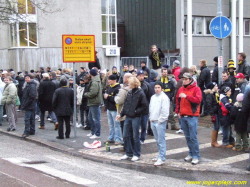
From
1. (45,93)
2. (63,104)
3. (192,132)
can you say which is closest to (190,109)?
(192,132)

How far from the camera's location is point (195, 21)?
30.6m

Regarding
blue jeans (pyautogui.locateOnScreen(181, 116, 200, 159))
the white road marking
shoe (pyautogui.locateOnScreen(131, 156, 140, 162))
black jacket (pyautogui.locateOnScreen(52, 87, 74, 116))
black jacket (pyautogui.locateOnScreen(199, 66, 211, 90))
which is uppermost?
black jacket (pyautogui.locateOnScreen(199, 66, 211, 90))

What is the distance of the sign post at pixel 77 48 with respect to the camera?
36.9ft

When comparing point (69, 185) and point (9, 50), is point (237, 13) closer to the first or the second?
point (9, 50)

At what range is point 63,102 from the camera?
38.0ft

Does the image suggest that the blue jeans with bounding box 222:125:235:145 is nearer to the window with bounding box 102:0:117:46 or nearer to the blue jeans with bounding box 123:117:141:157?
the blue jeans with bounding box 123:117:141:157

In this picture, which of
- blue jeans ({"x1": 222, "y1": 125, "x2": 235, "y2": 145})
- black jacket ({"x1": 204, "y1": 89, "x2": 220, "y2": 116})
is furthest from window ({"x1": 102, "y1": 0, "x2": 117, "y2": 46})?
blue jeans ({"x1": 222, "y1": 125, "x2": 235, "y2": 145})

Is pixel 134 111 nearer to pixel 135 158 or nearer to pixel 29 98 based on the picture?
pixel 135 158

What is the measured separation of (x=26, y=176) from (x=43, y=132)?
5.58 meters

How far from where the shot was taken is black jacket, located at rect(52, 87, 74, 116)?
11.5 m

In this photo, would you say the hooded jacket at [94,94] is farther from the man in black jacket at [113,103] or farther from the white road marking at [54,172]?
the white road marking at [54,172]

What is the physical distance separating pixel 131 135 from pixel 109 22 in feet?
77.2

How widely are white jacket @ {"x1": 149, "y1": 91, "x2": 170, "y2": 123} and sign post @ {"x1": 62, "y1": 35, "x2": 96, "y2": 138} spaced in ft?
10.7

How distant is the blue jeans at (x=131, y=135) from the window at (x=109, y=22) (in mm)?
22886
